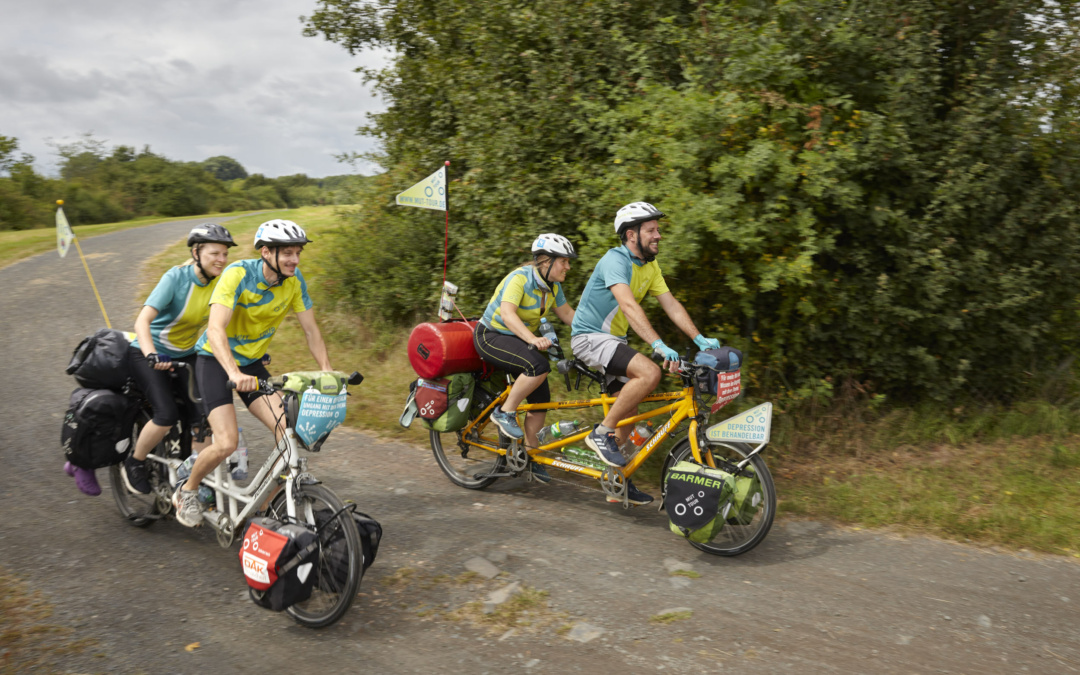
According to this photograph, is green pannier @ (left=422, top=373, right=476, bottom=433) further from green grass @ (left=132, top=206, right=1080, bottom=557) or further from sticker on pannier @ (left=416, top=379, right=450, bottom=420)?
green grass @ (left=132, top=206, right=1080, bottom=557)

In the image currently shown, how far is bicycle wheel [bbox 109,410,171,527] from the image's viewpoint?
5.27 metres

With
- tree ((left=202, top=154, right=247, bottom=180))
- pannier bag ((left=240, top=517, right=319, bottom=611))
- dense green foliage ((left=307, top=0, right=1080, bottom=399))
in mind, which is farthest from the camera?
tree ((left=202, top=154, right=247, bottom=180))

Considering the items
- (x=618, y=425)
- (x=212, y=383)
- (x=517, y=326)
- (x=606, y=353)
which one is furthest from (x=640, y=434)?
(x=212, y=383)

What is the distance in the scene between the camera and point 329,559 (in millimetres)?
4086

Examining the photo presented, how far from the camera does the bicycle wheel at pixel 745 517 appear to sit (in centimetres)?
487

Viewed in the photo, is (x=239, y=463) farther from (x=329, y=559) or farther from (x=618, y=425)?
(x=618, y=425)

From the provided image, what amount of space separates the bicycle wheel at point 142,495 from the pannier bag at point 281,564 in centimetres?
152

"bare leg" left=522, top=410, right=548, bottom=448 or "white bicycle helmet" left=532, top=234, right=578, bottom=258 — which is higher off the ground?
"white bicycle helmet" left=532, top=234, right=578, bottom=258

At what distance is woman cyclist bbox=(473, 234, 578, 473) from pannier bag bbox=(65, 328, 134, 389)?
99.3 inches

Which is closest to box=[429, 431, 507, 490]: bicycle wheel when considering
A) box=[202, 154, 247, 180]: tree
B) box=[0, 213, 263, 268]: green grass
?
box=[0, 213, 263, 268]: green grass

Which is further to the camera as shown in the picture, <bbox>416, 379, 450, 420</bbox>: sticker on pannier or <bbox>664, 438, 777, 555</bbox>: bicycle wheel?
<bbox>416, 379, 450, 420</bbox>: sticker on pannier

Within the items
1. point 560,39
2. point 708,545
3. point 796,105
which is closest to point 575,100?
point 560,39

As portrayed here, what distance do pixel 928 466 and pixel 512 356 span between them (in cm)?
369

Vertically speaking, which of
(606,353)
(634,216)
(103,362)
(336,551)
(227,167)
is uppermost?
(227,167)
